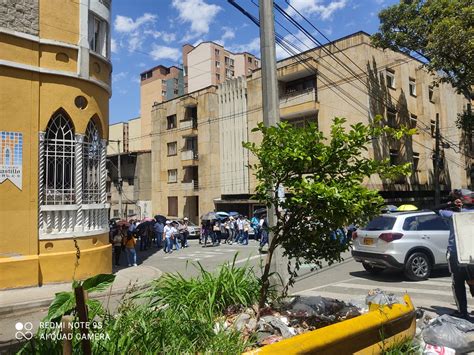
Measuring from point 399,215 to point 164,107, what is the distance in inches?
1360

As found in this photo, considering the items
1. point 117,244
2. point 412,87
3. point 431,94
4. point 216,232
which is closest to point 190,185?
point 216,232

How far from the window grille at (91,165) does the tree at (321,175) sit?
8.52 meters

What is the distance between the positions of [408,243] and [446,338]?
17.3 ft

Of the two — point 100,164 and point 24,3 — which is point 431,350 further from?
point 24,3

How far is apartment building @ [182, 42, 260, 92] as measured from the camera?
53594 mm

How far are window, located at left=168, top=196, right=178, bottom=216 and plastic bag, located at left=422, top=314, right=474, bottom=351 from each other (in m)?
35.4

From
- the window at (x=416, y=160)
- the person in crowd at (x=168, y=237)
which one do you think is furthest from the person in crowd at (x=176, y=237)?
the window at (x=416, y=160)

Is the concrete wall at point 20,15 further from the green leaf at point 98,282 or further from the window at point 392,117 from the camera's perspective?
the window at point 392,117

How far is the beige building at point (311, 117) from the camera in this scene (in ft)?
89.2

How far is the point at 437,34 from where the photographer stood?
1845 centimetres

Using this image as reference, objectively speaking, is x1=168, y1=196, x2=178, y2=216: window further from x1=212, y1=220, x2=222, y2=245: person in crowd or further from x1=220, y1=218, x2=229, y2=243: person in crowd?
x1=212, y1=220, x2=222, y2=245: person in crowd

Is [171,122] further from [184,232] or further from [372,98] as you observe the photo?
[184,232]

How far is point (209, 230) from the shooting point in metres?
21.7

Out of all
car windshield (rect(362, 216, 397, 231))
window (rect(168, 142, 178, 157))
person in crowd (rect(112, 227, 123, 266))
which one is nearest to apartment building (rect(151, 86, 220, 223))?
window (rect(168, 142, 178, 157))
